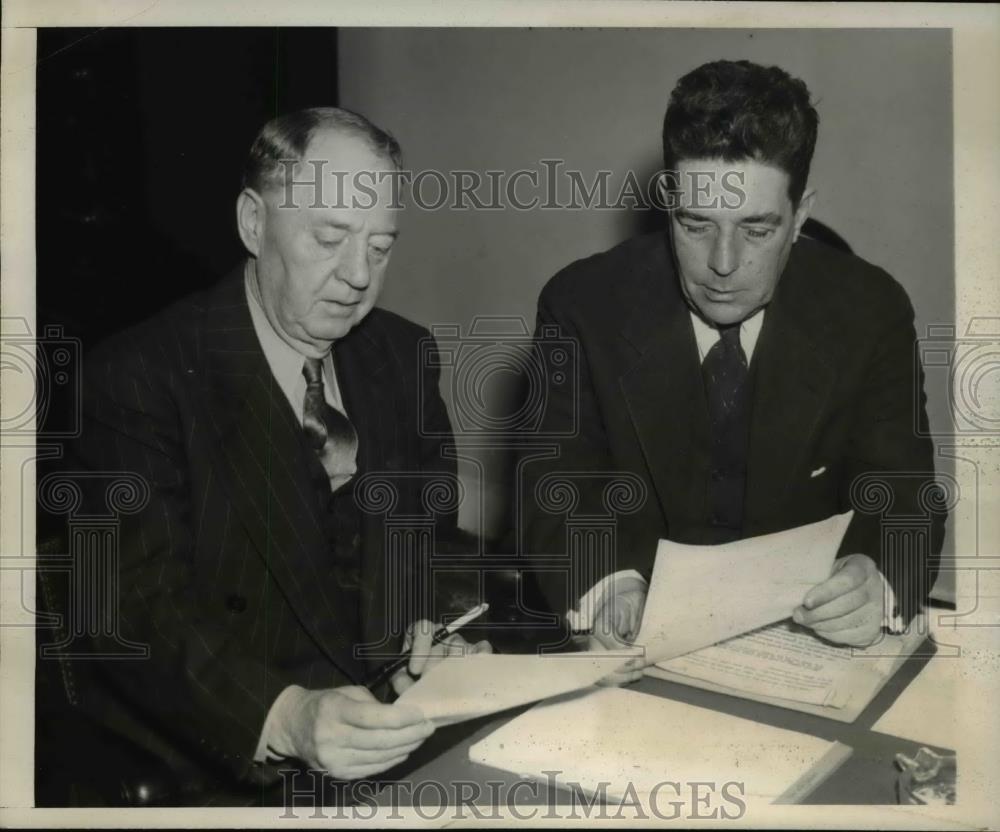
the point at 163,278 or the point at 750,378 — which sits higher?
the point at 163,278

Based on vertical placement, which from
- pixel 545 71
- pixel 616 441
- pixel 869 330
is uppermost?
pixel 545 71

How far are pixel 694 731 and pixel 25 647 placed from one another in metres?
0.96

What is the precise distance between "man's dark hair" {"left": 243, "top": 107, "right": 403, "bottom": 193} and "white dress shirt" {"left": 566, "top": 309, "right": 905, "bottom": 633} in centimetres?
55

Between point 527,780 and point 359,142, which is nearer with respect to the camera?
point 527,780

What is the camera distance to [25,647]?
5.23ft

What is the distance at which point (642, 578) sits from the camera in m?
1.56

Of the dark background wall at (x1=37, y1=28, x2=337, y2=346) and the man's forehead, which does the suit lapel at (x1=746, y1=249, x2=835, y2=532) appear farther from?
the dark background wall at (x1=37, y1=28, x2=337, y2=346)

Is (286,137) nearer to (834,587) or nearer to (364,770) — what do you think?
(364,770)

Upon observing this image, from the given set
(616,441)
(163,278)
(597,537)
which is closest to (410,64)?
(163,278)

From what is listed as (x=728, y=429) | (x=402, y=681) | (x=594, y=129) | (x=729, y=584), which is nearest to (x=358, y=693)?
(x=402, y=681)

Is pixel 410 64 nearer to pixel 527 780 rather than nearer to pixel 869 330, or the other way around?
pixel 869 330

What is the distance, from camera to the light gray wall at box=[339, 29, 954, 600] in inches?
60.7

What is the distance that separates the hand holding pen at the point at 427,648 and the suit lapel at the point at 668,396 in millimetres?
324

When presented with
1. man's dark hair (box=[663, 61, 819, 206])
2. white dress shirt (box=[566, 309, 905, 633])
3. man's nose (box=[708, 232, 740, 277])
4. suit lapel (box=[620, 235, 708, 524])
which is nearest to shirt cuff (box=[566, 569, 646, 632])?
white dress shirt (box=[566, 309, 905, 633])
